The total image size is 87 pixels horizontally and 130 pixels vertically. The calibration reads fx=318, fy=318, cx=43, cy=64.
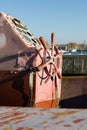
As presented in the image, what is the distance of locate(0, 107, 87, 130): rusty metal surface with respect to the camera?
6.87 feet

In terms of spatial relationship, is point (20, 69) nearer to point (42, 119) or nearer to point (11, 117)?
point (11, 117)

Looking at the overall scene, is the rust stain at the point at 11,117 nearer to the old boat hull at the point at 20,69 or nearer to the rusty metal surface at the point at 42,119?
the rusty metal surface at the point at 42,119

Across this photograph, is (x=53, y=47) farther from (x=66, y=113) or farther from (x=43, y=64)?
(x=66, y=113)

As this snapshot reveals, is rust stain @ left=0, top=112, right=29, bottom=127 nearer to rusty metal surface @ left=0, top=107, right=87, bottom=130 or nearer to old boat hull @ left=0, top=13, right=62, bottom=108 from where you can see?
rusty metal surface @ left=0, top=107, right=87, bottom=130

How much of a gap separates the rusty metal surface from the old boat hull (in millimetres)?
4177

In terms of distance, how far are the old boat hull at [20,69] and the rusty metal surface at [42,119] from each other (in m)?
4.18

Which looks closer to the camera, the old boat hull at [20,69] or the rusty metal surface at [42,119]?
the rusty metal surface at [42,119]

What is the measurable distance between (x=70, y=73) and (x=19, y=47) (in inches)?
179

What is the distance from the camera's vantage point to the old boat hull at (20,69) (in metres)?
6.92

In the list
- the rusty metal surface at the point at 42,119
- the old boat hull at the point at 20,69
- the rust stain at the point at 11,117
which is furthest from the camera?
the old boat hull at the point at 20,69

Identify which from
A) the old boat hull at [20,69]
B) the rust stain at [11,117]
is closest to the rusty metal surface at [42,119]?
the rust stain at [11,117]

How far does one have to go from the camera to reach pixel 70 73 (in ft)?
37.0

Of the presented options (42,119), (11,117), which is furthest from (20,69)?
(42,119)

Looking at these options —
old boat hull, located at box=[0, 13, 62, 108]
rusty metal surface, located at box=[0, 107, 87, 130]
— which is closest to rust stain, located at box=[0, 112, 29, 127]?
rusty metal surface, located at box=[0, 107, 87, 130]
